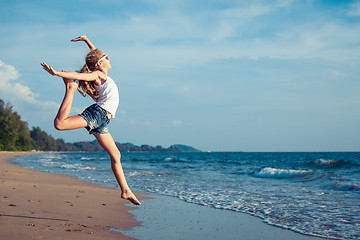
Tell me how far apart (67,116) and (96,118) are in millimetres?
311

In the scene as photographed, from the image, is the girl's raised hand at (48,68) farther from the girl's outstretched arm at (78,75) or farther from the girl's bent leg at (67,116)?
the girl's bent leg at (67,116)

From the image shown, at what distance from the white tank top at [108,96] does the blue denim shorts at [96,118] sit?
0.06 meters

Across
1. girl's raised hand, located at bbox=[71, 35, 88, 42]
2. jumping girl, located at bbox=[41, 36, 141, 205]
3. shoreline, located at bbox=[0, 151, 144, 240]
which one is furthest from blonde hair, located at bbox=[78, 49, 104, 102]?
shoreline, located at bbox=[0, 151, 144, 240]

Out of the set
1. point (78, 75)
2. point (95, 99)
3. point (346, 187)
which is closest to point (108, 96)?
point (95, 99)

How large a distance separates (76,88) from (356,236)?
4379 mm

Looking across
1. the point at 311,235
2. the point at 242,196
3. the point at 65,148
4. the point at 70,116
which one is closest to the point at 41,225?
the point at 70,116

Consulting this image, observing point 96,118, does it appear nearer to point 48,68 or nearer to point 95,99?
point 95,99

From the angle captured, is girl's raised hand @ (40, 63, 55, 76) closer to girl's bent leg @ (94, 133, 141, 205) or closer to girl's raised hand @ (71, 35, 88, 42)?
girl's bent leg @ (94, 133, 141, 205)

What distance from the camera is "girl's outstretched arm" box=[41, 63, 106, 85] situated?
3.61 metres

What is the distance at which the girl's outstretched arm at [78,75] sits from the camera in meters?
3.61

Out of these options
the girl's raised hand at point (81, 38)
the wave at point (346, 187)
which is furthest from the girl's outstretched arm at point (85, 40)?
the wave at point (346, 187)

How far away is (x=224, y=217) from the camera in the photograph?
627cm

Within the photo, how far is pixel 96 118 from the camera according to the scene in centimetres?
397

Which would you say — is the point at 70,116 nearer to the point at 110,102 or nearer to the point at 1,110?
the point at 110,102
